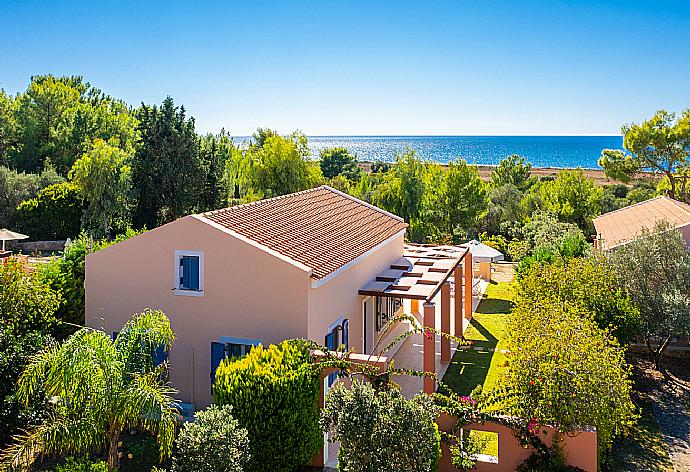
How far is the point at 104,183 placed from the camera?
4697 centimetres

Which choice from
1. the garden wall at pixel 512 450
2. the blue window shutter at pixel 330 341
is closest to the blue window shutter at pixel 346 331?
the blue window shutter at pixel 330 341

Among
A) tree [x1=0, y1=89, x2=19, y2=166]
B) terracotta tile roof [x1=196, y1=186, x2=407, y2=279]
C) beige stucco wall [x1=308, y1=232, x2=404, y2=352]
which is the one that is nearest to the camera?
beige stucco wall [x1=308, y1=232, x2=404, y2=352]

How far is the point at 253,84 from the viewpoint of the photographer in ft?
159

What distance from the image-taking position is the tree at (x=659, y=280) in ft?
62.3

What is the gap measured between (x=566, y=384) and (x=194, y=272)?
10.3 metres

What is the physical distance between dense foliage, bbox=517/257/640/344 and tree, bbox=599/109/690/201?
1066 inches

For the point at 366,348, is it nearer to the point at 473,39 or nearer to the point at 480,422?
the point at 480,422

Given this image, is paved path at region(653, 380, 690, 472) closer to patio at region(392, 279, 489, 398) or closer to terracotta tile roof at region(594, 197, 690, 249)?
patio at region(392, 279, 489, 398)

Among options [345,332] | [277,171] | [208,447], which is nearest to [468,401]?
[208,447]

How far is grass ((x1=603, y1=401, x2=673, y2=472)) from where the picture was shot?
14.0 m

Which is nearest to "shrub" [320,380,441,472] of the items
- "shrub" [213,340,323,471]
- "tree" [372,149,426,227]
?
"shrub" [213,340,323,471]

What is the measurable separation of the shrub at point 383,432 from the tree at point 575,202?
44.1m

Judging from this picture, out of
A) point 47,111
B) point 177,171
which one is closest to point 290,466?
point 177,171

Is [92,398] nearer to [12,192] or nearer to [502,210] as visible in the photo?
[12,192]
